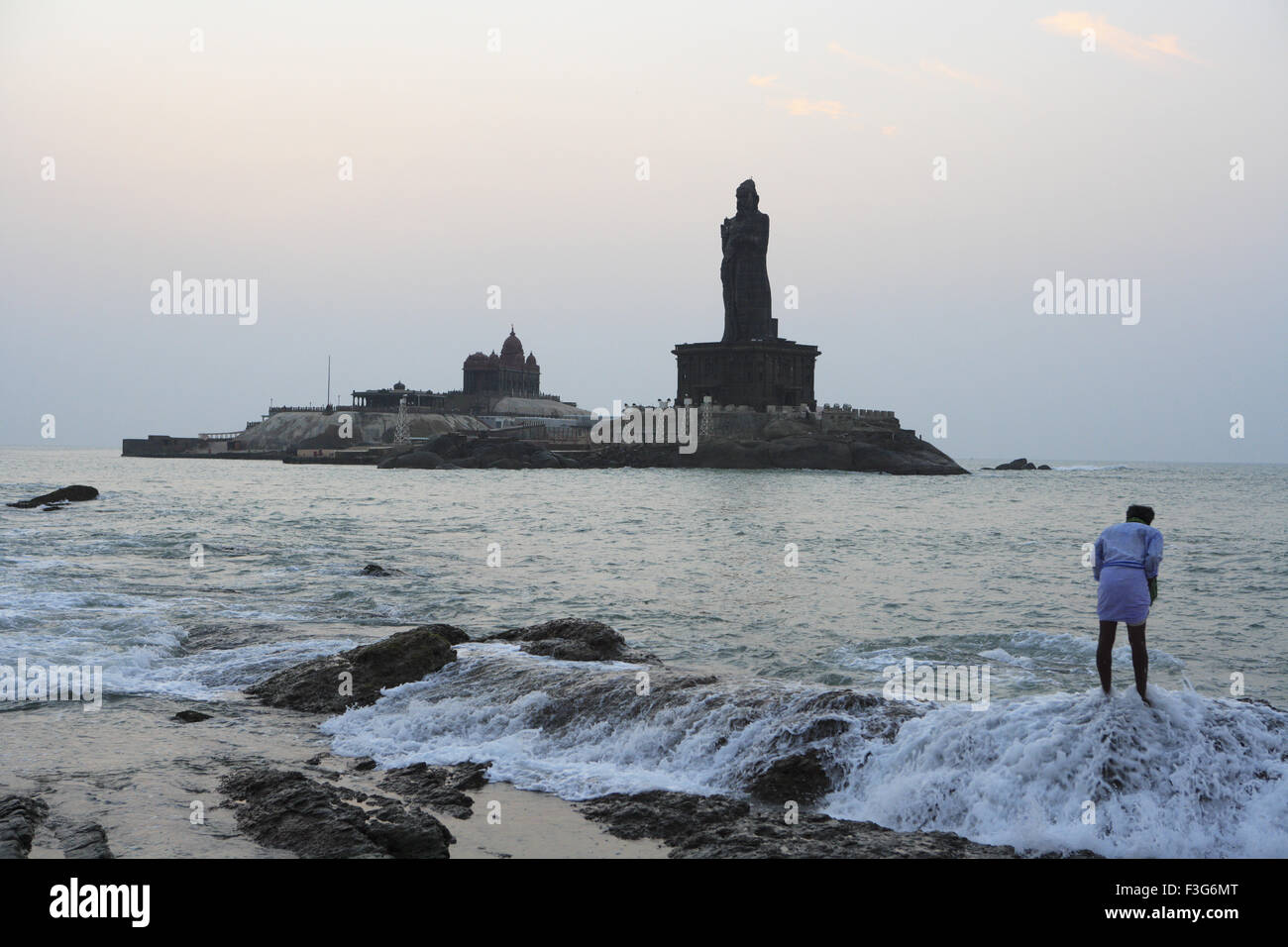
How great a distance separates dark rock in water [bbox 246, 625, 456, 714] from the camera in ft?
47.8

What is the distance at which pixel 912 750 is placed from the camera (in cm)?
1062

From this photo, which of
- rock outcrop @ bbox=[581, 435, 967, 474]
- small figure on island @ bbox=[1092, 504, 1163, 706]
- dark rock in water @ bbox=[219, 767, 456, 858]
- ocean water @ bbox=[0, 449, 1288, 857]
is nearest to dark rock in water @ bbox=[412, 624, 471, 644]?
ocean water @ bbox=[0, 449, 1288, 857]

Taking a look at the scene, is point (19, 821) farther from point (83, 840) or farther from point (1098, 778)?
point (1098, 778)

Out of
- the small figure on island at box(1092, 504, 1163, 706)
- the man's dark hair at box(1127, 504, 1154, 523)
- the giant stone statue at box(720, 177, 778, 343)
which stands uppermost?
the giant stone statue at box(720, 177, 778, 343)

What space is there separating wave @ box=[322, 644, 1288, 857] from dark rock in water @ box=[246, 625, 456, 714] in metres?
0.75

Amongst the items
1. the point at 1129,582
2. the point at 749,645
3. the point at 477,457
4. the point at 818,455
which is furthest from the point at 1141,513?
the point at 477,457

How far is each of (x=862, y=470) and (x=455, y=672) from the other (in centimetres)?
11970

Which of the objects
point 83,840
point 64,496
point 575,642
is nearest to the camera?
point 83,840

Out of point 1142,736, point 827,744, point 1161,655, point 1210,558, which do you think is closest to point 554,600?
point 1161,655

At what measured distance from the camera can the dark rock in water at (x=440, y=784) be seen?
10.4 metres

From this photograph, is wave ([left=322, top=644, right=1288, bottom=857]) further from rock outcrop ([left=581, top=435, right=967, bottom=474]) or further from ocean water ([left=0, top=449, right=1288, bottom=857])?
rock outcrop ([left=581, top=435, right=967, bottom=474])

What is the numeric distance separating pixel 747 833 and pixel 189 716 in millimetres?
7804

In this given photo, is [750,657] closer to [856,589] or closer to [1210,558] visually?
[856,589]

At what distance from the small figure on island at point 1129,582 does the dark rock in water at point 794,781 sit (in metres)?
2.80
